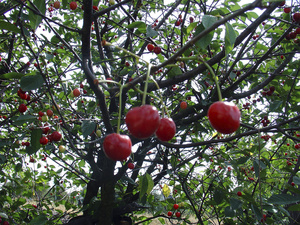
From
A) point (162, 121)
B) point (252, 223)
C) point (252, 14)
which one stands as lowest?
point (252, 223)

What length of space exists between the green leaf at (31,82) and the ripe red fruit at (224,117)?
1378 millimetres

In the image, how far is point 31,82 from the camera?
1.72 m

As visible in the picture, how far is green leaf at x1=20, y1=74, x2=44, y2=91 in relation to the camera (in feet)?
5.55

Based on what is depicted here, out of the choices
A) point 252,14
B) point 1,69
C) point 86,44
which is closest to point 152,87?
point 86,44

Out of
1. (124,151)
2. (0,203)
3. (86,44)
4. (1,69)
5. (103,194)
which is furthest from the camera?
(1,69)

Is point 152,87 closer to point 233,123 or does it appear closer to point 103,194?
point 103,194

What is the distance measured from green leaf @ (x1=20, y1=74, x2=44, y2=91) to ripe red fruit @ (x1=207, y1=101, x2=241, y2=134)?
138cm

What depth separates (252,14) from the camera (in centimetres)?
271

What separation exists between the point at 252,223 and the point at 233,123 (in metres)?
2.37

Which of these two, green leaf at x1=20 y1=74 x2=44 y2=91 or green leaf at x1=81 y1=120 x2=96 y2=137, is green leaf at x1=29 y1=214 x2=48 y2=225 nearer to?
green leaf at x1=81 y1=120 x2=96 y2=137

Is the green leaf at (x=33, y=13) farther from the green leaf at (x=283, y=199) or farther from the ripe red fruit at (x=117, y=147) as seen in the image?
the green leaf at (x=283, y=199)

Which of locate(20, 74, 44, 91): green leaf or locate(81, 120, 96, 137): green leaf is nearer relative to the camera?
locate(20, 74, 44, 91): green leaf

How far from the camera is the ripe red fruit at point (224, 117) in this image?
2.72ft

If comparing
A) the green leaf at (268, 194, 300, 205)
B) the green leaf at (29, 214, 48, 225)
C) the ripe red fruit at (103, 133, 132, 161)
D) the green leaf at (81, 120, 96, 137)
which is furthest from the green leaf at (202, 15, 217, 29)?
the green leaf at (29, 214, 48, 225)
